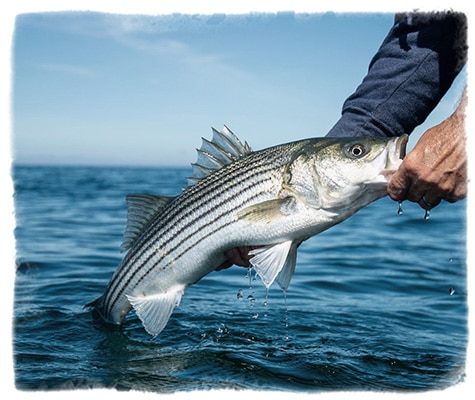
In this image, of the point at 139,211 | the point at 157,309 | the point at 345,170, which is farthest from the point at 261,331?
the point at 345,170

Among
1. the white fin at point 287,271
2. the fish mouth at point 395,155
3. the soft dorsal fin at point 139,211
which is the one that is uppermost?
the fish mouth at point 395,155

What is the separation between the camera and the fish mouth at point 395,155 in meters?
4.22

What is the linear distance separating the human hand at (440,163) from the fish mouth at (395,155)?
0.25 meters

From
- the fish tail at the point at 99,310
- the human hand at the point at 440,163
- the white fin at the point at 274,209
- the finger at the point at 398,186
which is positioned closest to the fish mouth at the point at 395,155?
the finger at the point at 398,186

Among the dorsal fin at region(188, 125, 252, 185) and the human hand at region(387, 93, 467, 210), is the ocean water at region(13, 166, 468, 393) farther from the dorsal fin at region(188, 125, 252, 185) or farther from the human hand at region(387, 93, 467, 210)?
the dorsal fin at region(188, 125, 252, 185)

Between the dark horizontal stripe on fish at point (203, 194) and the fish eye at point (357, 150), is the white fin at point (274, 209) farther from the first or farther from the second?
the fish eye at point (357, 150)

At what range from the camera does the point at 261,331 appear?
617 centimetres

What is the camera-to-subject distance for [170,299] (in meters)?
5.20

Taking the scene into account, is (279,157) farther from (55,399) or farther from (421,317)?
(421,317)

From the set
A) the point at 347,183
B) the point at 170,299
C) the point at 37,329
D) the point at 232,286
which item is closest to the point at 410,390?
the point at 347,183

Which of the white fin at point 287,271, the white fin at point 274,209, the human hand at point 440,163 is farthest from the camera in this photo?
the white fin at point 287,271

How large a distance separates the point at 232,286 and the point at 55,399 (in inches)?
187

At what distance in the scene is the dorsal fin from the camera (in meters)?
5.07

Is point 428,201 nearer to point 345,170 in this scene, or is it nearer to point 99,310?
point 345,170
